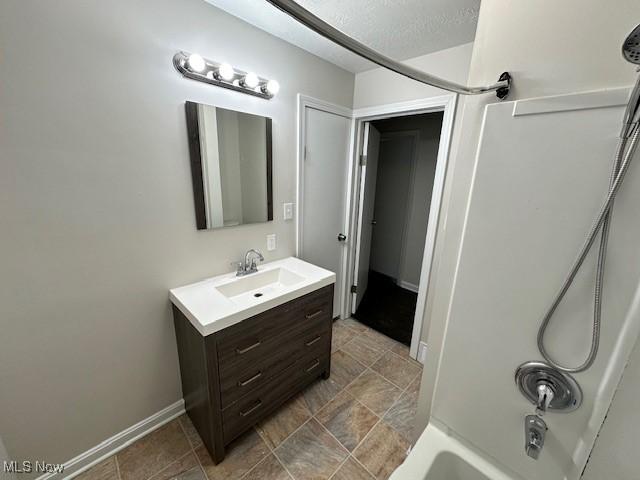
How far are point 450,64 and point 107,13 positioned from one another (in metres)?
1.85

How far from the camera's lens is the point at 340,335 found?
2398mm

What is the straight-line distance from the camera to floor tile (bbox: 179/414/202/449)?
4.61 feet

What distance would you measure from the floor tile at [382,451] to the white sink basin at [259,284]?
40.0 inches

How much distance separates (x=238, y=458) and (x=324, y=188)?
187cm

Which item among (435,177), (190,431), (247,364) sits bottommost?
(190,431)

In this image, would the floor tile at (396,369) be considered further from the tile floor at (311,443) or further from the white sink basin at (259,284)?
the white sink basin at (259,284)

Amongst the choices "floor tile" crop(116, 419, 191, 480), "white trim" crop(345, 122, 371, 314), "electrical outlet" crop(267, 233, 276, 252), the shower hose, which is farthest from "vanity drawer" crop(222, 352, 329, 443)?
the shower hose

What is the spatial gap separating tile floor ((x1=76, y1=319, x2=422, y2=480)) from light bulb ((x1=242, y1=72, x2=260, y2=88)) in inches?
80.2

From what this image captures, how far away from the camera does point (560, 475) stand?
76 cm

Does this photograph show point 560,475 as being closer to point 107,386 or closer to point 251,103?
point 107,386

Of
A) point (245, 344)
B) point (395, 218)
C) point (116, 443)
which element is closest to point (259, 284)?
point (245, 344)

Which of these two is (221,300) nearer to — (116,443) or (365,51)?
(116,443)

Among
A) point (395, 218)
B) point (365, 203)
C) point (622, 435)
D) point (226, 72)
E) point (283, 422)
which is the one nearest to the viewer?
point (622, 435)

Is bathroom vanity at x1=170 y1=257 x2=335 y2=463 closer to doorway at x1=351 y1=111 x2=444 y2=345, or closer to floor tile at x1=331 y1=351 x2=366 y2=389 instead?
floor tile at x1=331 y1=351 x2=366 y2=389
